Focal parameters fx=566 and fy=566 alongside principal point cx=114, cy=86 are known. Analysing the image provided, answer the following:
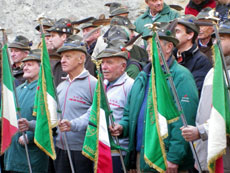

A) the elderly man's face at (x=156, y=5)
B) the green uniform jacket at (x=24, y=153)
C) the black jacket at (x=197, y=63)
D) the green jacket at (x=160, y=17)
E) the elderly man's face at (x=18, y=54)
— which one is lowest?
the green uniform jacket at (x=24, y=153)

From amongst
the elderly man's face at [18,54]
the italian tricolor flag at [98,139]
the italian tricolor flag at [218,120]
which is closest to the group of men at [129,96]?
the italian tricolor flag at [98,139]

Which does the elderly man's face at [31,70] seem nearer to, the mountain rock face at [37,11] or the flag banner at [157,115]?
the flag banner at [157,115]

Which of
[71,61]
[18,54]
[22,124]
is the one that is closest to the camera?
[22,124]

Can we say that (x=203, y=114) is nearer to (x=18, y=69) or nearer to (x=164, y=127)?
(x=164, y=127)

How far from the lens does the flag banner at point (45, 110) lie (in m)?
7.04

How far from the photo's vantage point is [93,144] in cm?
669

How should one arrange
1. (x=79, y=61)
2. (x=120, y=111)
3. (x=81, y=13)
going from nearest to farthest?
(x=120, y=111) → (x=79, y=61) → (x=81, y=13)

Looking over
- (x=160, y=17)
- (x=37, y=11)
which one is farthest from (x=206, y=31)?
(x=37, y=11)

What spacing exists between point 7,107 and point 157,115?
6.91 feet

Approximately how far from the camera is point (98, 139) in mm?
6695

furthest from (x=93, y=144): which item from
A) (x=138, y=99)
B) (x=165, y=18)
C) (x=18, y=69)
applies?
(x=165, y=18)

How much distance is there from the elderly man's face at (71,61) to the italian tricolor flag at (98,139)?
2.96 ft

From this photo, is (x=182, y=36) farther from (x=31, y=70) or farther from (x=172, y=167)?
(x=31, y=70)

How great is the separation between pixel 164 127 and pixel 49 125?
177 cm
